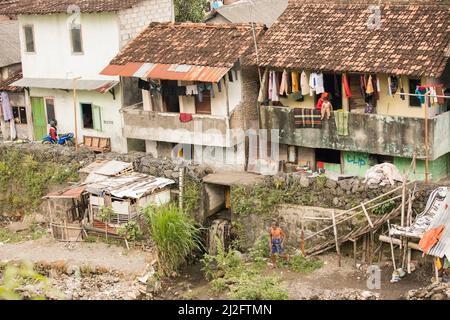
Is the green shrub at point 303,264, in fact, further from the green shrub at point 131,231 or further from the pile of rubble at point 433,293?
the green shrub at point 131,231

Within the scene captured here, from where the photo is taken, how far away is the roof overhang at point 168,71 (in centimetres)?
2341

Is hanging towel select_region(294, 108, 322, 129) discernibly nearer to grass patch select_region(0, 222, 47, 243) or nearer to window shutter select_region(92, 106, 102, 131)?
window shutter select_region(92, 106, 102, 131)

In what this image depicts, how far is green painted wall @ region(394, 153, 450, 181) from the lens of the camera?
22156 mm

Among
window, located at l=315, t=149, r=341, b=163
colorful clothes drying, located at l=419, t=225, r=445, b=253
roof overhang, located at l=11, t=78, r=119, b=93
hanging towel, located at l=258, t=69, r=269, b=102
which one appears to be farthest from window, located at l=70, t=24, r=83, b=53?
colorful clothes drying, located at l=419, t=225, r=445, b=253

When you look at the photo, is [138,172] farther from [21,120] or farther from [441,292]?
[441,292]

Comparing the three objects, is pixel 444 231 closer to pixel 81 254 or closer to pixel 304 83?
pixel 304 83

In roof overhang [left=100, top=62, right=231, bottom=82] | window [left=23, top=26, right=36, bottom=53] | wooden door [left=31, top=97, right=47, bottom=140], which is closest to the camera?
roof overhang [left=100, top=62, right=231, bottom=82]

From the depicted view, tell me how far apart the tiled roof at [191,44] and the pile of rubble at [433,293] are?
957cm

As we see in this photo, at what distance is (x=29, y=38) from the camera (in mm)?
29031

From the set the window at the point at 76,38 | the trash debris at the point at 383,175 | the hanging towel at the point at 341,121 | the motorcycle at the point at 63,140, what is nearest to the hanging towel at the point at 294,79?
the hanging towel at the point at 341,121

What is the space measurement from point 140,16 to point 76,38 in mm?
2672

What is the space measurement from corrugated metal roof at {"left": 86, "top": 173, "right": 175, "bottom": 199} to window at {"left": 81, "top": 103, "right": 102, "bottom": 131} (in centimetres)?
424

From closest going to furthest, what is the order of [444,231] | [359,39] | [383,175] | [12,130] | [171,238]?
1. [444,231]
2. [383,175]
3. [171,238]
4. [359,39]
5. [12,130]

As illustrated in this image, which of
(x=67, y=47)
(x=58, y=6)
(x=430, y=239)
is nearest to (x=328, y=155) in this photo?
(x=430, y=239)
